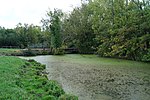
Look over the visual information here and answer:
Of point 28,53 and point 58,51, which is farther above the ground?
point 58,51

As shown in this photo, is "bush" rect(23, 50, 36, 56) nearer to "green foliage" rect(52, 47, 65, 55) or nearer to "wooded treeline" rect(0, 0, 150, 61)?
"green foliage" rect(52, 47, 65, 55)

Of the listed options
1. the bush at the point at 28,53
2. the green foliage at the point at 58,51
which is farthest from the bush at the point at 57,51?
the bush at the point at 28,53

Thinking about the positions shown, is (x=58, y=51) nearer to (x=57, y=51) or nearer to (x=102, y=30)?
(x=57, y=51)

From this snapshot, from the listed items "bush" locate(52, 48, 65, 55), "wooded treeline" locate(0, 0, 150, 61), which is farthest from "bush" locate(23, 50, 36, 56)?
"wooded treeline" locate(0, 0, 150, 61)

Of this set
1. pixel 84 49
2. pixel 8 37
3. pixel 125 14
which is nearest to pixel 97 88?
pixel 125 14

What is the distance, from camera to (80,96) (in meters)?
12.0

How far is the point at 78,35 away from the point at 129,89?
41.7m

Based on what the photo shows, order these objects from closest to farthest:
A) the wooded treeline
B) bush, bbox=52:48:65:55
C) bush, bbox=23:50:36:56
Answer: the wooded treeline, bush, bbox=23:50:36:56, bush, bbox=52:48:65:55

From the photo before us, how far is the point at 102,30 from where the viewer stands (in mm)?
45875

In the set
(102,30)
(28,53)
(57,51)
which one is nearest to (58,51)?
(57,51)

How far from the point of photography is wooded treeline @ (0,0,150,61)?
3167 centimetres

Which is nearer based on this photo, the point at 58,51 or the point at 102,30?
the point at 102,30

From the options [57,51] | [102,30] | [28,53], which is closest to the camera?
[102,30]

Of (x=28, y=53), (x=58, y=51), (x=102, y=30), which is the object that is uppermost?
(x=102, y=30)
